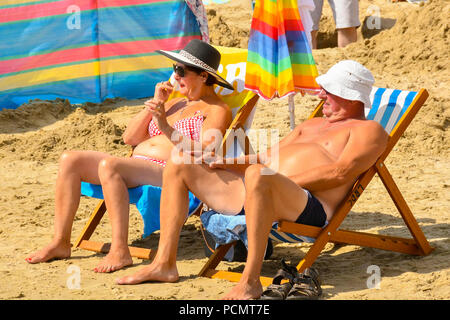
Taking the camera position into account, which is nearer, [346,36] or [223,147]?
[223,147]

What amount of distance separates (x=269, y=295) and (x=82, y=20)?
6.38 m

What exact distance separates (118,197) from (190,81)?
975 millimetres

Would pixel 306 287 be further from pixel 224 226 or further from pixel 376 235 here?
pixel 376 235

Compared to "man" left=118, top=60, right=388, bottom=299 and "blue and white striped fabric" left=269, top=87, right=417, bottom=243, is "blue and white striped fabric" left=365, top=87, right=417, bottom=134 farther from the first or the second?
"man" left=118, top=60, right=388, bottom=299

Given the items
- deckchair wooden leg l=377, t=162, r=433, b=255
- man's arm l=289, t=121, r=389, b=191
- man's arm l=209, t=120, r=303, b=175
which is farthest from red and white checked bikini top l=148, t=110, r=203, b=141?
deckchair wooden leg l=377, t=162, r=433, b=255

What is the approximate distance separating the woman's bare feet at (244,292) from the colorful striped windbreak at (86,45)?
6052mm

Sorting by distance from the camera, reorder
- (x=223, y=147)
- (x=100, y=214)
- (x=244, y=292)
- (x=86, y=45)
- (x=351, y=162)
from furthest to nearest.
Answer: (x=86, y=45), (x=100, y=214), (x=223, y=147), (x=351, y=162), (x=244, y=292)

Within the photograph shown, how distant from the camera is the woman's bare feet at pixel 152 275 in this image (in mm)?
4707

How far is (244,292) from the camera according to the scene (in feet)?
14.3

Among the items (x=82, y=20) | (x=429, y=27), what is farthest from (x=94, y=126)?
(x=429, y=27)
